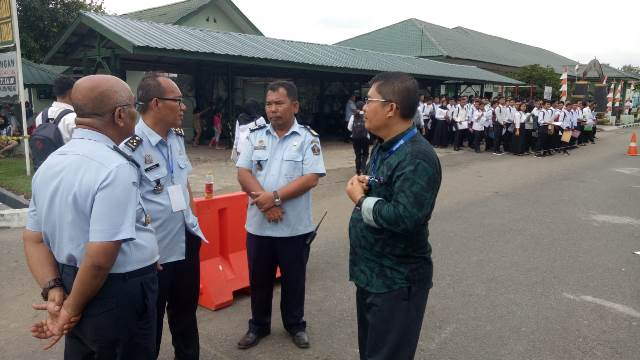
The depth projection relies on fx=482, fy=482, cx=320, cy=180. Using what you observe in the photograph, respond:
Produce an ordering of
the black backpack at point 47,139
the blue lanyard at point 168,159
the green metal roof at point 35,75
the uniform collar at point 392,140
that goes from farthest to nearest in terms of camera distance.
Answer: the green metal roof at point 35,75, the black backpack at point 47,139, the blue lanyard at point 168,159, the uniform collar at point 392,140

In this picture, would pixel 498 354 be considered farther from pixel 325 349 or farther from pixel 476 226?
pixel 476 226

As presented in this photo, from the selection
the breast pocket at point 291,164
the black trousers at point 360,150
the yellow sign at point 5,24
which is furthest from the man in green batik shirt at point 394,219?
the yellow sign at point 5,24

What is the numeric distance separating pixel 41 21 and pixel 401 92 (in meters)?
24.9

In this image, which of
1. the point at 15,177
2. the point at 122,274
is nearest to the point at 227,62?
the point at 15,177

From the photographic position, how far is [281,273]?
11.5 ft

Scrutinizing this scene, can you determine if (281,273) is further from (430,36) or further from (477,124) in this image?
(430,36)

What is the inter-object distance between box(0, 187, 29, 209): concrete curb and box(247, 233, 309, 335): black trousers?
17.4 feet

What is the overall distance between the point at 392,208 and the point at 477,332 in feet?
7.15

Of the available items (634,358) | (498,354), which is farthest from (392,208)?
(634,358)

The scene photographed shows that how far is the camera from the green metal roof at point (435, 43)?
30.7 meters

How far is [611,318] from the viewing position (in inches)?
159

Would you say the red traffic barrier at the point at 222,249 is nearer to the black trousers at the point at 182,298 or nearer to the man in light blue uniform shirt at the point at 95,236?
the black trousers at the point at 182,298

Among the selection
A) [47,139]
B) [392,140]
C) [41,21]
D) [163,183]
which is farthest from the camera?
[41,21]

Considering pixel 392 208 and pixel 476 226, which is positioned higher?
pixel 392 208
